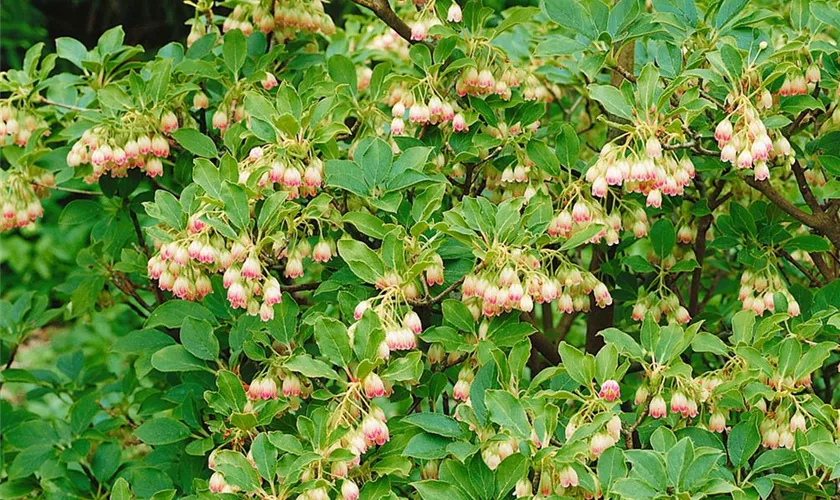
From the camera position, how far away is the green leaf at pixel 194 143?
2342 mm

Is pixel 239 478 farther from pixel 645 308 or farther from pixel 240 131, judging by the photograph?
pixel 645 308

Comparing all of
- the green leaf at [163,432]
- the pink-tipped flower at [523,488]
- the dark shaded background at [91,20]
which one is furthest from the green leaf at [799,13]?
the dark shaded background at [91,20]

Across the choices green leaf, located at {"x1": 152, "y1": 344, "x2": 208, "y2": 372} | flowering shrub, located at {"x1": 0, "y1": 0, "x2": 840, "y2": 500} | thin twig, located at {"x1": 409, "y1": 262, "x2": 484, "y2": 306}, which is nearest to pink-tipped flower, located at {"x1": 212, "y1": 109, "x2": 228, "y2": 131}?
flowering shrub, located at {"x1": 0, "y1": 0, "x2": 840, "y2": 500}

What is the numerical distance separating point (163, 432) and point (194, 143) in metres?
0.64

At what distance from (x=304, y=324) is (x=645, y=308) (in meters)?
0.78

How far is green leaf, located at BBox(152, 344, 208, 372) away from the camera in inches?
85.5

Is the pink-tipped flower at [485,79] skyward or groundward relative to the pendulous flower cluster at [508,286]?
skyward

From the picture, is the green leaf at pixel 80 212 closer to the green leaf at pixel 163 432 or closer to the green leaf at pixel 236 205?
the green leaf at pixel 163 432

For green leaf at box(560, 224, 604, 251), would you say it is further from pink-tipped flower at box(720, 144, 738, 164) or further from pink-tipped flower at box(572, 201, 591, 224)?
pink-tipped flower at box(720, 144, 738, 164)

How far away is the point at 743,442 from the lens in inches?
72.4

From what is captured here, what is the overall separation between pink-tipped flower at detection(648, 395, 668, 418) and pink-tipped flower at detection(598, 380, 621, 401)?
0.10 metres

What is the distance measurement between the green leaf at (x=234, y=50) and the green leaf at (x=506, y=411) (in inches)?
45.3

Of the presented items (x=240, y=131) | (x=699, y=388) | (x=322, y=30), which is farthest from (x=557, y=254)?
(x=322, y=30)

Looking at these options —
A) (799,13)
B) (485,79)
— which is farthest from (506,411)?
(799,13)
